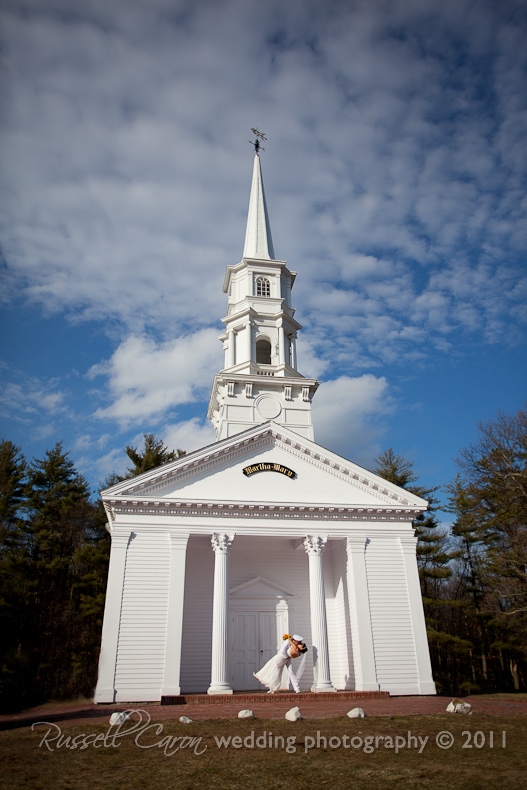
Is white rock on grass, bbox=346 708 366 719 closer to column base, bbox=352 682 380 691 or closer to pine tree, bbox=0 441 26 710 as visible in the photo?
column base, bbox=352 682 380 691

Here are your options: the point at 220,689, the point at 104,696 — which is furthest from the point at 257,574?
the point at 104,696

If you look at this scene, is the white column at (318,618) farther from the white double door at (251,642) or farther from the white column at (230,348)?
the white column at (230,348)

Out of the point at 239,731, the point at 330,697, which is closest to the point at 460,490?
the point at 330,697

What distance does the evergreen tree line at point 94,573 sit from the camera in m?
32.0

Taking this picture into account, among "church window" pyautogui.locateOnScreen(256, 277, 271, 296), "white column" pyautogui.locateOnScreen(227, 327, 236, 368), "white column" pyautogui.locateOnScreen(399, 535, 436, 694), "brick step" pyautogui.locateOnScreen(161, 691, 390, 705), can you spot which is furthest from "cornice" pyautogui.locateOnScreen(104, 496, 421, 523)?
"church window" pyautogui.locateOnScreen(256, 277, 271, 296)

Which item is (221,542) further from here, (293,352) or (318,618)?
(293,352)

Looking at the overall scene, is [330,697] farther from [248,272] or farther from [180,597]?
[248,272]

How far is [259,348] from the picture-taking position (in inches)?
1326

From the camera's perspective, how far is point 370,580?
895 inches

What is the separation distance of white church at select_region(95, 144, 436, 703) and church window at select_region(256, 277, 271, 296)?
12.2 meters

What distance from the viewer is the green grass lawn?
8055 mm

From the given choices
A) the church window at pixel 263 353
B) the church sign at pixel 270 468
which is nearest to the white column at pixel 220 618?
the church sign at pixel 270 468

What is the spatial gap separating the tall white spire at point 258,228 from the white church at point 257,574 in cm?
1533

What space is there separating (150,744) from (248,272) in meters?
27.6
